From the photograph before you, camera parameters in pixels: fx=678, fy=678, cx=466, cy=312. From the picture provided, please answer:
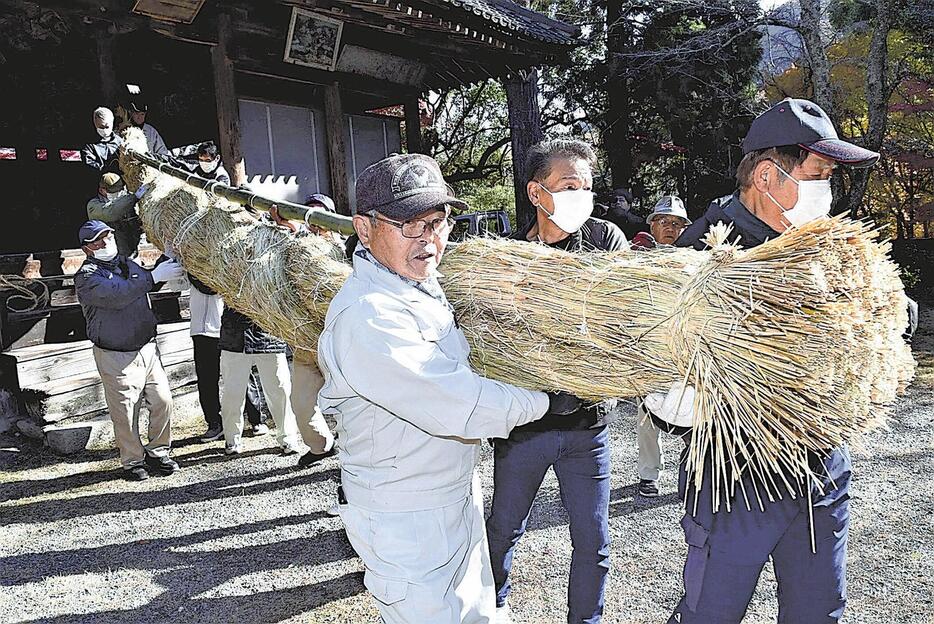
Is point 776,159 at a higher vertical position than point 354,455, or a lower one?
higher

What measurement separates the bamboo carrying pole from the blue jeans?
990 millimetres

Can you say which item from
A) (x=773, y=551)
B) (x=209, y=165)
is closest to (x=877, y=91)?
(x=209, y=165)

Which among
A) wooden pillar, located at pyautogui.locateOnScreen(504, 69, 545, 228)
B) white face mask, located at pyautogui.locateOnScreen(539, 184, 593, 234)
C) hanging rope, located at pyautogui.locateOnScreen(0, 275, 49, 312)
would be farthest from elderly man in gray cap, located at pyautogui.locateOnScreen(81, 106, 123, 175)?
wooden pillar, located at pyautogui.locateOnScreen(504, 69, 545, 228)

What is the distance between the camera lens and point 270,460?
4.95 m

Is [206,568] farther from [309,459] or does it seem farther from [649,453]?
[649,453]

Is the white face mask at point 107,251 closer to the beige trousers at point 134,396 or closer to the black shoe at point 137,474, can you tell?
→ the beige trousers at point 134,396

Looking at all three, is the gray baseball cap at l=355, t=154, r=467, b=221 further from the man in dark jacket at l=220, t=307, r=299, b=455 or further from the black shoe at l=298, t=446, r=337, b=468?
the black shoe at l=298, t=446, r=337, b=468

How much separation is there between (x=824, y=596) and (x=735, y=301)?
0.96 m

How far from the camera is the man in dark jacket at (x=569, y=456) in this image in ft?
7.32

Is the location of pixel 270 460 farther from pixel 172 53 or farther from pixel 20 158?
pixel 20 158

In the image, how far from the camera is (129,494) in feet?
14.7

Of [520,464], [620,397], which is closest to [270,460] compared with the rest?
[520,464]

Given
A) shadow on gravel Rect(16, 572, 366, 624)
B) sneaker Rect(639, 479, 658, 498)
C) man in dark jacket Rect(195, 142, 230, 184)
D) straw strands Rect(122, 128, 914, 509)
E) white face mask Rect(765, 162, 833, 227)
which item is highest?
man in dark jacket Rect(195, 142, 230, 184)

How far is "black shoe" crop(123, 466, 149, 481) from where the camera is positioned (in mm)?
4695
